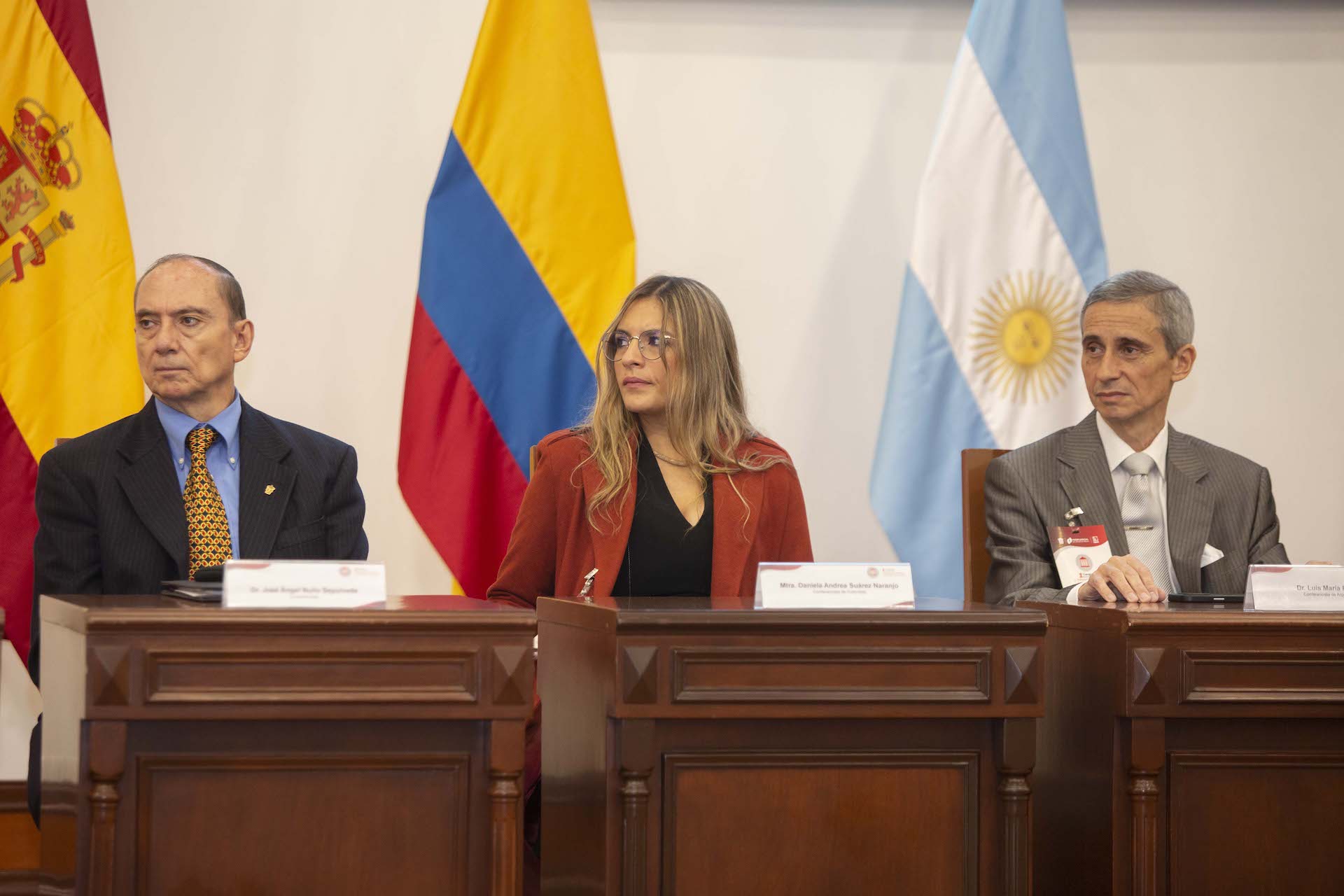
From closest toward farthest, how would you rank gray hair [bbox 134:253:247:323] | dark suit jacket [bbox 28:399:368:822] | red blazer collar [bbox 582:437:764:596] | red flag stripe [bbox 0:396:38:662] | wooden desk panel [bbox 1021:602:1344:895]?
1. wooden desk panel [bbox 1021:602:1344:895]
2. dark suit jacket [bbox 28:399:368:822]
3. red blazer collar [bbox 582:437:764:596]
4. gray hair [bbox 134:253:247:323]
5. red flag stripe [bbox 0:396:38:662]

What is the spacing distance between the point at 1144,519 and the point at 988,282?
3.31 ft

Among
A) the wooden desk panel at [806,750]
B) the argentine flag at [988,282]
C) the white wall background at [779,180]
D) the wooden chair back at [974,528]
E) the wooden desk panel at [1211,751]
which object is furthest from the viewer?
the white wall background at [779,180]

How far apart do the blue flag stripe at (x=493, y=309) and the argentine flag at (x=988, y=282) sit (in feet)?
2.88

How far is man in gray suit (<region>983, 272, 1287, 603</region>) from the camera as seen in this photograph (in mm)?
2715

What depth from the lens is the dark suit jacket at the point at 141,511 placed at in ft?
7.91

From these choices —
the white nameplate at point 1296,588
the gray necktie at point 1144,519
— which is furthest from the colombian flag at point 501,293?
the white nameplate at point 1296,588

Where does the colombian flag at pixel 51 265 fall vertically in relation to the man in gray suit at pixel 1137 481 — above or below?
above

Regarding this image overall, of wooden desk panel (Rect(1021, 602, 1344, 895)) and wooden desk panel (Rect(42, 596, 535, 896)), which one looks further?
wooden desk panel (Rect(1021, 602, 1344, 895))

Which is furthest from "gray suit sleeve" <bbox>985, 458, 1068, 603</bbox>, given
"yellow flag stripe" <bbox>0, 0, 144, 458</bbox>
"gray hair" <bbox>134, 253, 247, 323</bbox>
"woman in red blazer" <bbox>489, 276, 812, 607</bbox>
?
"yellow flag stripe" <bbox>0, 0, 144, 458</bbox>

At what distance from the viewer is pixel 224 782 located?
176 centimetres

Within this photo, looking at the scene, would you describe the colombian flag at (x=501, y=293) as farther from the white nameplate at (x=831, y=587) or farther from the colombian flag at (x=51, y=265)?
the white nameplate at (x=831, y=587)

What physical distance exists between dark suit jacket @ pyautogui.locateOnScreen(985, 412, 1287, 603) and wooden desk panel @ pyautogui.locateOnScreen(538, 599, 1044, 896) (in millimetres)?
753

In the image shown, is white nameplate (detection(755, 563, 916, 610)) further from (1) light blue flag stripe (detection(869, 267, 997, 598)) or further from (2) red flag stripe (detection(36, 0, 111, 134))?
(2) red flag stripe (detection(36, 0, 111, 134))

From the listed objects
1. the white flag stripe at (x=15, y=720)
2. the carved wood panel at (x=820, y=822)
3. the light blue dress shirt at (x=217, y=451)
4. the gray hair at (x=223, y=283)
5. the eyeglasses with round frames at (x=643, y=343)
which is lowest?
the white flag stripe at (x=15, y=720)
